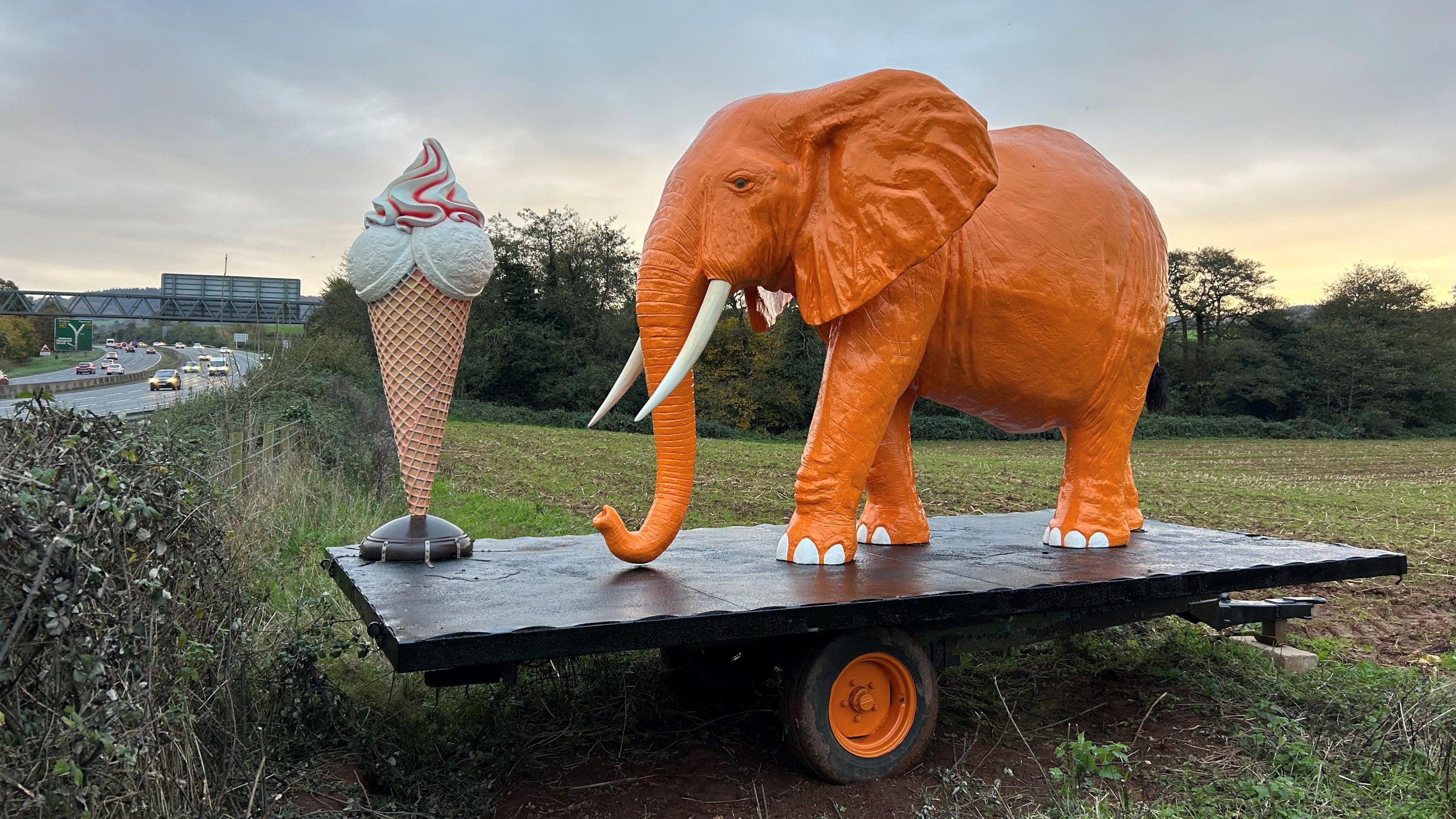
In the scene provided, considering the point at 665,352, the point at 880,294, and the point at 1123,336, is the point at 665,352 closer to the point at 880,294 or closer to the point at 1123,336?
the point at 880,294

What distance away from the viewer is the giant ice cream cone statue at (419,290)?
3.57 meters

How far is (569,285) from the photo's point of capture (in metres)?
32.3

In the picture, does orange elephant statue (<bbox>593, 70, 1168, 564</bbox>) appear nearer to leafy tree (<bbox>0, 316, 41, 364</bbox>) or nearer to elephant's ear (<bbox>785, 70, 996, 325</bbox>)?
elephant's ear (<bbox>785, 70, 996, 325</bbox>)

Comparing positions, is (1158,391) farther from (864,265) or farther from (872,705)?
(872,705)

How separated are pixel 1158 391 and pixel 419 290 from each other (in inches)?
175

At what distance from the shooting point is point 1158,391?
5.86 meters

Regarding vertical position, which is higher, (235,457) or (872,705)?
(235,457)

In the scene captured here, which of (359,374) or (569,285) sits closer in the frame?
(359,374)

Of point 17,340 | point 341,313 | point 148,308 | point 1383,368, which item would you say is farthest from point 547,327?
point 1383,368

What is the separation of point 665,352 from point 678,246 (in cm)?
43

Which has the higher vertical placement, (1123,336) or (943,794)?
(1123,336)

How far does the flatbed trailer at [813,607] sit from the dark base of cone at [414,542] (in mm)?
56

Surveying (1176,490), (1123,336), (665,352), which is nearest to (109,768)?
(665,352)

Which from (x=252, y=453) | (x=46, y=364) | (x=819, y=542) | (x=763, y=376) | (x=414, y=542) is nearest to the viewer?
(x=414, y=542)
